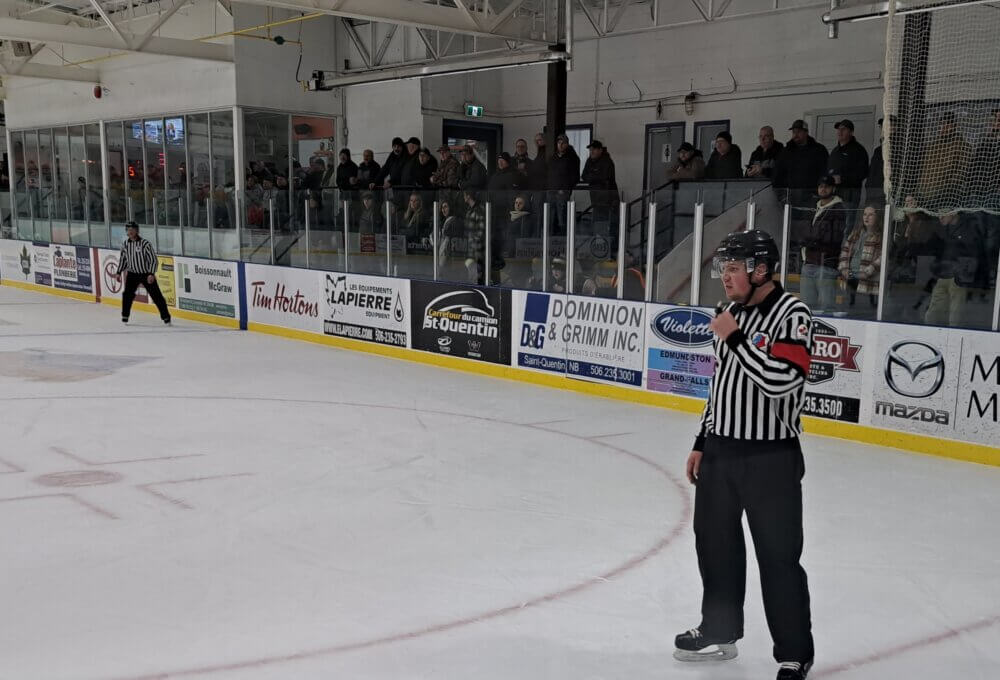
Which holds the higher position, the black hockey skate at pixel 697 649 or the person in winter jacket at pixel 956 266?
the person in winter jacket at pixel 956 266

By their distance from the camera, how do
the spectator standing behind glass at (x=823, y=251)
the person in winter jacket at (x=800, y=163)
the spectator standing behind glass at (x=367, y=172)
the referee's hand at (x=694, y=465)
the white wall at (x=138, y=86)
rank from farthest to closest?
the white wall at (x=138, y=86)
the spectator standing behind glass at (x=367, y=172)
the person in winter jacket at (x=800, y=163)
the spectator standing behind glass at (x=823, y=251)
the referee's hand at (x=694, y=465)

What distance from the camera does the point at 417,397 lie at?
8891mm

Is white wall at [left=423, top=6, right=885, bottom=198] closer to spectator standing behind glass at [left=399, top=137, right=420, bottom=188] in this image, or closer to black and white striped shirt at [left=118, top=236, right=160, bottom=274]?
spectator standing behind glass at [left=399, top=137, right=420, bottom=188]

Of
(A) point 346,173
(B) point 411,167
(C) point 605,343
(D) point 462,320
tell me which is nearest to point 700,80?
(B) point 411,167

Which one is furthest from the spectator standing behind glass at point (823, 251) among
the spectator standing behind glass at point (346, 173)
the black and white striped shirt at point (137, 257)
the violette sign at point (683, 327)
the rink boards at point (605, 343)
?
the black and white striped shirt at point (137, 257)

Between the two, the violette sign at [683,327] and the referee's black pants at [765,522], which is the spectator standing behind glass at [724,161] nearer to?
the violette sign at [683,327]

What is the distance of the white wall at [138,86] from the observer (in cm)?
1786

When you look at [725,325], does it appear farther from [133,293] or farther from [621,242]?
[133,293]

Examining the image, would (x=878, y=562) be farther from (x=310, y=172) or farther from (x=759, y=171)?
(x=310, y=172)

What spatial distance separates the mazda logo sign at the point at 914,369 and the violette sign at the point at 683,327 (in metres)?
1.61

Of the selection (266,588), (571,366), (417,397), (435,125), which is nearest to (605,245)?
(571,366)

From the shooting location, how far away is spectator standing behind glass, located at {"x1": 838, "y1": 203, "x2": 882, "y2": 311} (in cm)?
732

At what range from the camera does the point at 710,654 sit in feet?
11.3

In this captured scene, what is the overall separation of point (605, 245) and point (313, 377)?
133 inches
